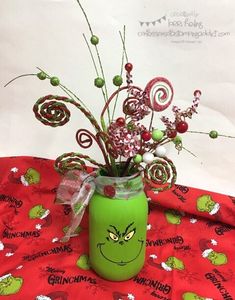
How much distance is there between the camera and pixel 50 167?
4.15ft

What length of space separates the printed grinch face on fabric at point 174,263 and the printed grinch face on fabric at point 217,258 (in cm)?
9

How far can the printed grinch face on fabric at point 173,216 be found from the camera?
1221 millimetres

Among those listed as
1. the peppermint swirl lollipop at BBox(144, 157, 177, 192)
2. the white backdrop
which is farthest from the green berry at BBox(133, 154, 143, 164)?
the white backdrop

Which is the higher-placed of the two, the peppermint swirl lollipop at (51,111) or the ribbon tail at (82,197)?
the peppermint swirl lollipop at (51,111)

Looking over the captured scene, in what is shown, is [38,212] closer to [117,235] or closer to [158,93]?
[117,235]

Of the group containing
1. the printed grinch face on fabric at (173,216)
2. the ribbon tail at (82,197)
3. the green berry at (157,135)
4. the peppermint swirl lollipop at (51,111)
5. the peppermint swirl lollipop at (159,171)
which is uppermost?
the peppermint swirl lollipop at (51,111)

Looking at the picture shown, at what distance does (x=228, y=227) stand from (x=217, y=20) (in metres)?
0.60

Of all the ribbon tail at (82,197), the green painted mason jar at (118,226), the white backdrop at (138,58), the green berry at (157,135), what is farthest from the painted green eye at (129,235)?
the white backdrop at (138,58)

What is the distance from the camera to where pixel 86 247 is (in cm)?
111

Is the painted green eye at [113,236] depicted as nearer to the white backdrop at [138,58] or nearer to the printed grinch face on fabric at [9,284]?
the printed grinch face on fabric at [9,284]

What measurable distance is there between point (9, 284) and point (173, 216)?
520 millimetres

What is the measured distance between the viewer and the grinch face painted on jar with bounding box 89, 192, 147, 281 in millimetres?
922

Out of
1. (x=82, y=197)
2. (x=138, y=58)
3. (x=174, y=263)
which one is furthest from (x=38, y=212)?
(x=138, y=58)

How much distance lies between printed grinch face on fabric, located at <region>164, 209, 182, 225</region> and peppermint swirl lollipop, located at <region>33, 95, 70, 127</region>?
496 mm
